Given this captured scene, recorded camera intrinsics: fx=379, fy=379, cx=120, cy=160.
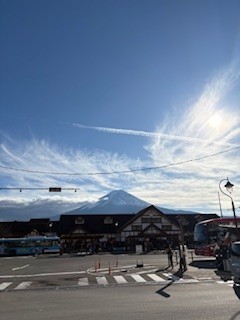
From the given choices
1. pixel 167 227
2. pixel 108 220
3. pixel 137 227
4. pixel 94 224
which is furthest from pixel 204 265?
pixel 108 220

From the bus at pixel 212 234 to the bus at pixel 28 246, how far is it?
30.4m

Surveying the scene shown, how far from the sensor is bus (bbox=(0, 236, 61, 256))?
59062 mm

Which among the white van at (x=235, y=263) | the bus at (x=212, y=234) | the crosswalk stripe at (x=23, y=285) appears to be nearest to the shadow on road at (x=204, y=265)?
the bus at (x=212, y=234)

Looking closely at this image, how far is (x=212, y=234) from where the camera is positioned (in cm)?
3606

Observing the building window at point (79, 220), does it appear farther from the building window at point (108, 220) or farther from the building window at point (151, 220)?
the building window at point (151, 220)

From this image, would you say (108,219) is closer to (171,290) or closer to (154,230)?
(154,230)

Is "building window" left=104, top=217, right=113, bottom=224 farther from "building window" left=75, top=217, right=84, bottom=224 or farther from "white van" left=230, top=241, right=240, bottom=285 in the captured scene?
"white van" left=230, top=241, right=240, bottom=285

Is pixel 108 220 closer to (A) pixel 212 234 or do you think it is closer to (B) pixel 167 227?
(B) pixel 167 227

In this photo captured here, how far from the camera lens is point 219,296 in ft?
43.1

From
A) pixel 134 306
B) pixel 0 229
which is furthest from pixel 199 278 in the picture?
pixel 0 229

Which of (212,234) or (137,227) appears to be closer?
(212,234)

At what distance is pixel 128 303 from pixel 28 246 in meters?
50.8

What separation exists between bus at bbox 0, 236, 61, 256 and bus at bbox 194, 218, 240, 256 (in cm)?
3043

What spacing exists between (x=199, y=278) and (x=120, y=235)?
5772cm
